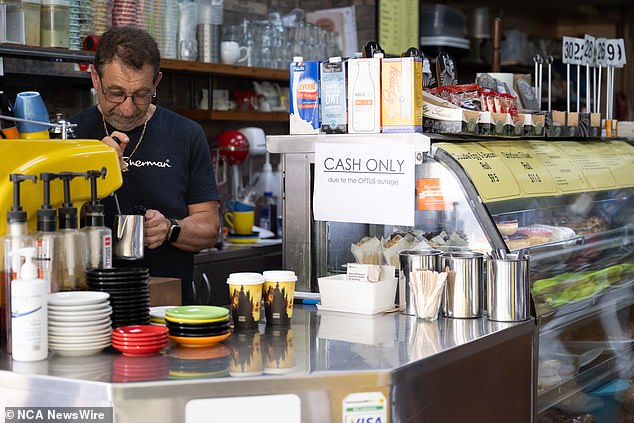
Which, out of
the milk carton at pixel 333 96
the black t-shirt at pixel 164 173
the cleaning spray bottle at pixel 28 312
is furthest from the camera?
the black t-shirt at pixel 164 173

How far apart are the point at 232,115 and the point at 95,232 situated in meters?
3.37

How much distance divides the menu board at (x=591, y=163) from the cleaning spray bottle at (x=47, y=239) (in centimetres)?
214

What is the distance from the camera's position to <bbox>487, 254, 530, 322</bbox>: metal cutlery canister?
8.67 ft

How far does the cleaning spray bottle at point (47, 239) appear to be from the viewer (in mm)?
2182

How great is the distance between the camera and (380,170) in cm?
287

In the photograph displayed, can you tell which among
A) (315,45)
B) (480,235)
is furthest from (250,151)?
(480,235)

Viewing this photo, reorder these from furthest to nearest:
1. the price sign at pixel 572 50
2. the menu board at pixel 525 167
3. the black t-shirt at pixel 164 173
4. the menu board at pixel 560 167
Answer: the price sign at pixel 572 50 → the black t-shirt at pixel 164 173 → the menu board at pixel 560 167 → the menu board at pixel 525 167

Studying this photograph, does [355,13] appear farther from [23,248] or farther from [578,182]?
[23,248]

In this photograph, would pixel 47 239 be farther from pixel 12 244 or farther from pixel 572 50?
pixel 572 50

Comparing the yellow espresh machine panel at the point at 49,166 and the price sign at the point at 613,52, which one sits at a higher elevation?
the price sign at the point at 613,52

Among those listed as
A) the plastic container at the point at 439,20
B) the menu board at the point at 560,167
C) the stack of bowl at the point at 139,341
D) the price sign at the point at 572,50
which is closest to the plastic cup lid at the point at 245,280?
the stack of bowl at the point at 139,341

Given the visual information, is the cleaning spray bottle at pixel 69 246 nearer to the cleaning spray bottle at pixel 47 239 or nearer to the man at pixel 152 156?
the cleaning spray bottle at pixel 47 239

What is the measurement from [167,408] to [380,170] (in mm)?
1182

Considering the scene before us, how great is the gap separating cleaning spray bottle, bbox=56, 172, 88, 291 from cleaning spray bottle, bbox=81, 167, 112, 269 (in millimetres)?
21
